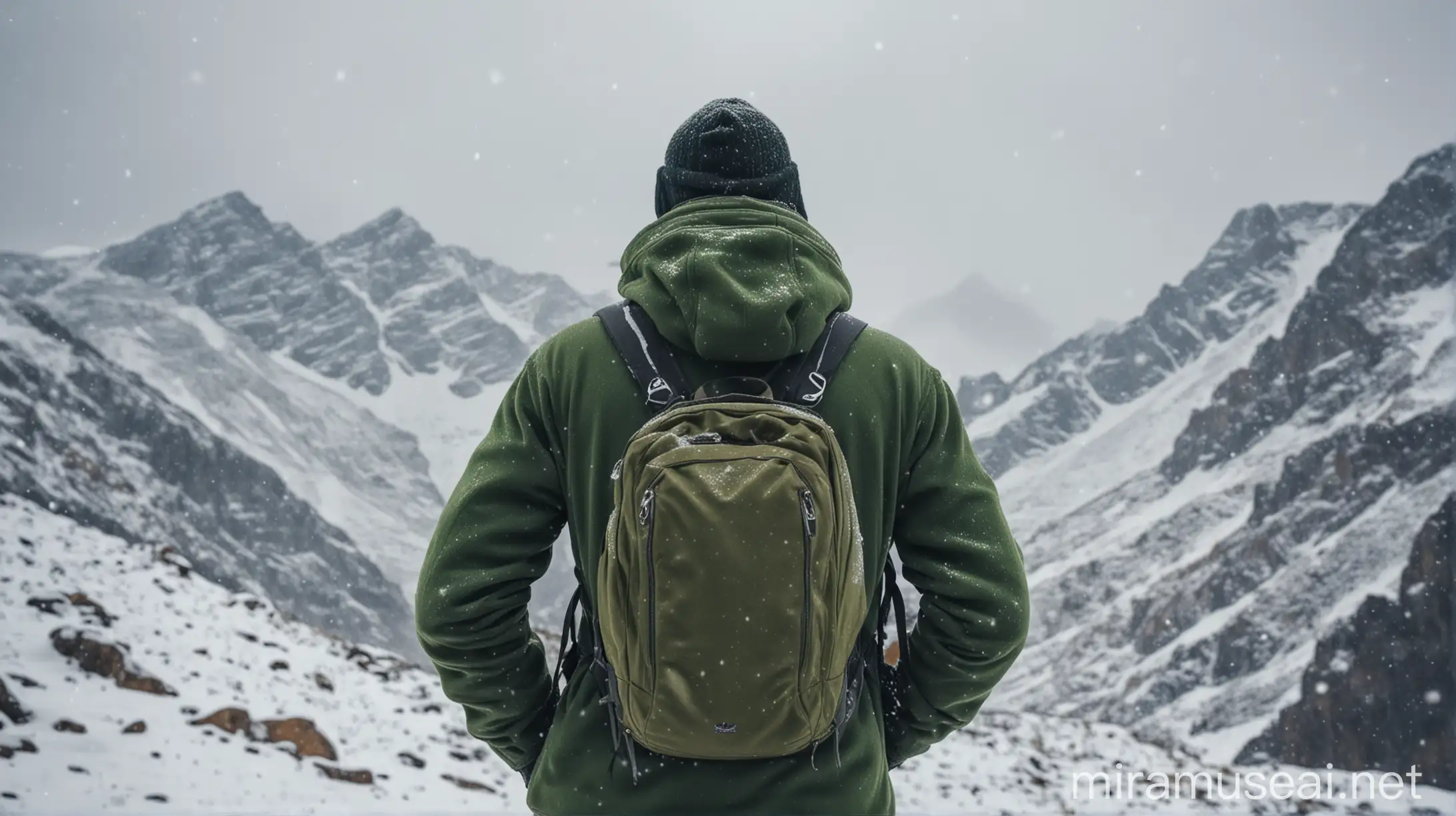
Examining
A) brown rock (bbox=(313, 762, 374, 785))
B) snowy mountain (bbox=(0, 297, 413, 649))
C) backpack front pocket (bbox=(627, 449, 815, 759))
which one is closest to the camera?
backpack front pocket (bbox=(627, 449, 815, 759))

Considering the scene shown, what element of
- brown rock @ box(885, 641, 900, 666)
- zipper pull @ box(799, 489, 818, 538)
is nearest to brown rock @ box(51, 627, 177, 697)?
brown rock @ box(885, 641, 900, 666)

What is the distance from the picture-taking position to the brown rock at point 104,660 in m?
7.90

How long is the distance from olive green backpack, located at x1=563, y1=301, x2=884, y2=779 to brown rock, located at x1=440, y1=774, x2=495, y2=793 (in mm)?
6481

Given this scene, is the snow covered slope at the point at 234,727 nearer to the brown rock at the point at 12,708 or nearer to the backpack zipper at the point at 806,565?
the brown rock at the point at 12,708

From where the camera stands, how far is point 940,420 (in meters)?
2.06

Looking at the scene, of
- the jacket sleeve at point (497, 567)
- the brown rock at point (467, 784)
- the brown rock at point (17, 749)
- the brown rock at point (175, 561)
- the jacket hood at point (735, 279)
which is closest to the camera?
the jacket hood at point (735, 279)

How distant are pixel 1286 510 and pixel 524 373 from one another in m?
143

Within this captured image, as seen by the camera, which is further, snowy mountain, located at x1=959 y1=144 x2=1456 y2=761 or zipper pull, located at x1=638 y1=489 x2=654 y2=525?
snowy mountain, located at x1=959 y1=144 x2=1456 y2=761

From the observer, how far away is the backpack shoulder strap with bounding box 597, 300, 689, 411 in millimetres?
1838

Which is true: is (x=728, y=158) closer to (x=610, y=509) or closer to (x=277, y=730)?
(x=610, y=509)

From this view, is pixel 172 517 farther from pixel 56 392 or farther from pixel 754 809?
pixel 754 809

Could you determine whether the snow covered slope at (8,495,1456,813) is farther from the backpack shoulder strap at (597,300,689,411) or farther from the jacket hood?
the jacket hood

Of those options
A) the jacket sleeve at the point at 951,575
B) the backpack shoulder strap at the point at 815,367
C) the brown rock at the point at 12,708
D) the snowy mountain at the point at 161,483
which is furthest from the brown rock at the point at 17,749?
the snowy mountain at the point at 161,483

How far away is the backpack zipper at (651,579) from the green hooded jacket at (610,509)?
0.28 m
